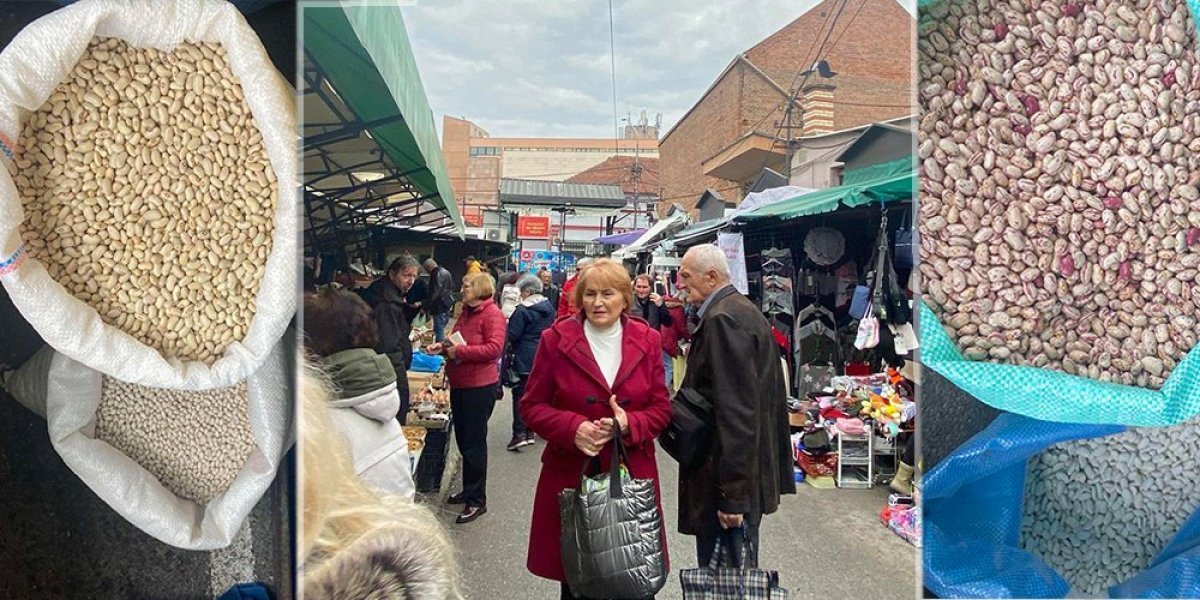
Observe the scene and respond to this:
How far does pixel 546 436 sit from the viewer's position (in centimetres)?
137

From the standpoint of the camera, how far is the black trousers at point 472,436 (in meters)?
1.24

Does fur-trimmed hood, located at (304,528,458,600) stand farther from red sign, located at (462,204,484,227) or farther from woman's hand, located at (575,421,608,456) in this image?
red sign, located at (462,204,484,227)

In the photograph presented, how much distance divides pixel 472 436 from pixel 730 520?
1.93 ft

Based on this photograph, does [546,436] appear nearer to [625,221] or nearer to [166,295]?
[625,221]

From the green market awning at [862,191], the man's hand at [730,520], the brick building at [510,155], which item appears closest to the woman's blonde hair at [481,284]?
the brick building at [510,155]

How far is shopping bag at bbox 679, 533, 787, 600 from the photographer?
132 centimetres

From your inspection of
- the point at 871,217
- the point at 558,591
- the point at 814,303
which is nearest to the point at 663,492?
the point at 558,591

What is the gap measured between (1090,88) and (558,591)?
52.1 inches

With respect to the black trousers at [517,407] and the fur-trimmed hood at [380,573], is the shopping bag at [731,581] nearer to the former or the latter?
the black trousers at [517,407]

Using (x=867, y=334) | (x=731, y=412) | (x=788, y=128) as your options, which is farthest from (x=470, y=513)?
(x=788, y=128)

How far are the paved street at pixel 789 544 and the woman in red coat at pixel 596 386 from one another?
62mm

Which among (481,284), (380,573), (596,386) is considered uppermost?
(481,284)

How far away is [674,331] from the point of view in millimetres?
1498

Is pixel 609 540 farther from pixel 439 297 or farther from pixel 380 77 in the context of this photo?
pixel 380 77
